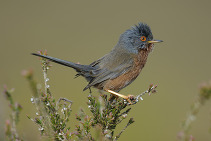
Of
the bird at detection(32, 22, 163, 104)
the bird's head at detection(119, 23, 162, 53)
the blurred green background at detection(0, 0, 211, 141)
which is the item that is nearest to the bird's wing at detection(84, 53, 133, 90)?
the bird at detection(32, 22, 163, 104)

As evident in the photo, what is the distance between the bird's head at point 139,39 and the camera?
378 centimetres

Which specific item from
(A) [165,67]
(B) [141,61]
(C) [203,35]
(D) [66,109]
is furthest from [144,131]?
(C) [203,35]

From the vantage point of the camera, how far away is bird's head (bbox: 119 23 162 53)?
3777 mm

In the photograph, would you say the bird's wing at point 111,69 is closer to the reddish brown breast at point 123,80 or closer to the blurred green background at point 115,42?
the reddish brown breast at point 123,80

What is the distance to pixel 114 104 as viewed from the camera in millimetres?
2650

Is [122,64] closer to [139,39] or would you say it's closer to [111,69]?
[111,69]

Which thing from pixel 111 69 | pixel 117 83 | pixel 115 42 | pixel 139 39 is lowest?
pixel 117 83

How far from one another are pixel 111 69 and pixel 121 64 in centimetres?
16

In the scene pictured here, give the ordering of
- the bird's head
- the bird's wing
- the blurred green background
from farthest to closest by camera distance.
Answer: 1. the blurred green background
2. the bird's head
3. the bird's wing

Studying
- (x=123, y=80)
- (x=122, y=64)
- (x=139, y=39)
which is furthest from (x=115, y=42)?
(x=123, y=80)

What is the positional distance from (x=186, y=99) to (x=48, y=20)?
7.48 metres

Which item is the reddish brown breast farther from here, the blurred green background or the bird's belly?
the blurred green background

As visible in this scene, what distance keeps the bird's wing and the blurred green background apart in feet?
5.09

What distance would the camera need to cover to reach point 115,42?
1062 centimetres
